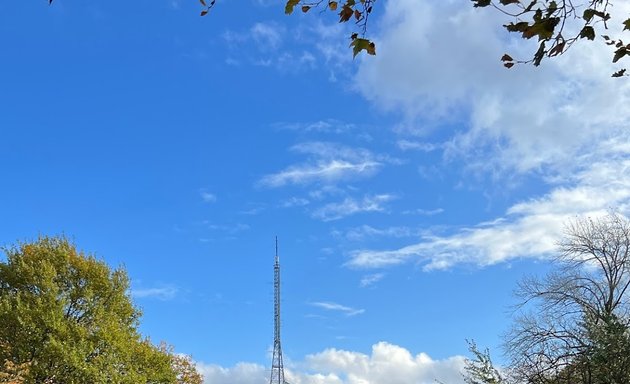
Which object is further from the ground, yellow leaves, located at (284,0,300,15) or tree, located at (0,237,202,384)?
tree, located at (0,237,202,384)

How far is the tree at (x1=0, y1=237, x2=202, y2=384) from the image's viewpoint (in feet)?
94.5

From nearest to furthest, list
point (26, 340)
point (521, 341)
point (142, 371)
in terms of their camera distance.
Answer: point (521, 341) → point (26, 340) → point (142, 371)

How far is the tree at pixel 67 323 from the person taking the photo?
94.5 ft

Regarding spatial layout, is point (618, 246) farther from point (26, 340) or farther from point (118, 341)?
point (26, 340)

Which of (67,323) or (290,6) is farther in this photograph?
(67,323)

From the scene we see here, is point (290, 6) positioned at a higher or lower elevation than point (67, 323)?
lower

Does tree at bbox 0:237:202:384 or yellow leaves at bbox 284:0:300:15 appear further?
tree at bbox 0:237:202:384

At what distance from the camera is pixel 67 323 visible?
98.7ft

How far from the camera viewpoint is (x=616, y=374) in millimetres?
14453

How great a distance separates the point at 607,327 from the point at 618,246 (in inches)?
478

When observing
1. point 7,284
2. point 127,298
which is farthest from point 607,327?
point 7,284

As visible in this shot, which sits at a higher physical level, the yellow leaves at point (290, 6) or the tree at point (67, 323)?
the tree at point (67, 323)

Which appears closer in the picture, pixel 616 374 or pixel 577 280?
pixel 616 374

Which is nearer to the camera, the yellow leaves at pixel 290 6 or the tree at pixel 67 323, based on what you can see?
the yellow leaves at pixel 290 6
